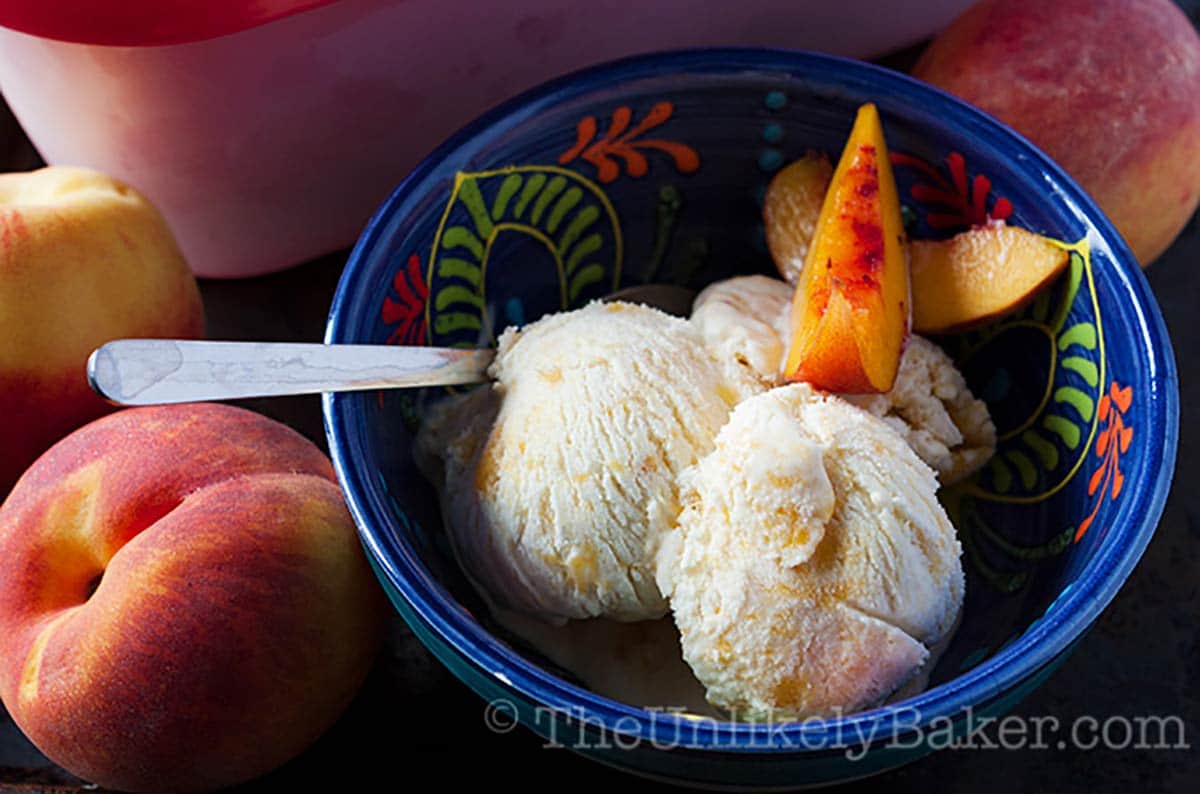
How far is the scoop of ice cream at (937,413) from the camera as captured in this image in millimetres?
844

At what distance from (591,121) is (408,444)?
0.87 ft

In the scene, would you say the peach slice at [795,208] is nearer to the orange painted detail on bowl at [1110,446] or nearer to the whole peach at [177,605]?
the orange painted detail on bowl at [1110,446]

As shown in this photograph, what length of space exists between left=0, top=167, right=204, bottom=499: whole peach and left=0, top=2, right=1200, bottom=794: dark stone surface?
0.77 feet

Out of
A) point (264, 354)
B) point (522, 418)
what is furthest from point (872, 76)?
point (264, 354)

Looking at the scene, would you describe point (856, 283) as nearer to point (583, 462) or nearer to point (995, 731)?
point (583, 462)

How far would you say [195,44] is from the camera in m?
0.88

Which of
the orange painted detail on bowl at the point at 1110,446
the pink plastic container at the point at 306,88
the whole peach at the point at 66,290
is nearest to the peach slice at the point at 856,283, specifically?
the orange painted detail on bowl at the point at 1110,446

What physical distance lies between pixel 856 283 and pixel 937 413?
123mm

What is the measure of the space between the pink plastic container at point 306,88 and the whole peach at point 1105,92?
14cm

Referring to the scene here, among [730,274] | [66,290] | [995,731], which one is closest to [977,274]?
[730,274]

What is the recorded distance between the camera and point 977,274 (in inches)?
34.2

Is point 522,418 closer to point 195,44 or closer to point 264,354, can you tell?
point 264,354

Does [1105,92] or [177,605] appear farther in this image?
[1105,92]

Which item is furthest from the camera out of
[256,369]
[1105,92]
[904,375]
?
[1105,92]
